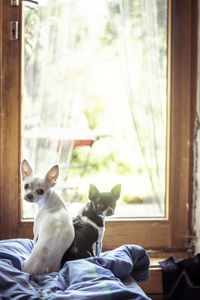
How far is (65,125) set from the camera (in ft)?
7.85

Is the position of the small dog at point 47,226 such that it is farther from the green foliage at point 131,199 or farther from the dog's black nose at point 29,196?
the green foliage at point 131,199

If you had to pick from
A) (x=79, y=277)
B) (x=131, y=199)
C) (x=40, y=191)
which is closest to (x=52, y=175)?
(x=40, y=191)

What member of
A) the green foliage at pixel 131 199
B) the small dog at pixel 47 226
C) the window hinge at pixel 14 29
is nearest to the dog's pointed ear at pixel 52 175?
the small dog at pixel 47 226

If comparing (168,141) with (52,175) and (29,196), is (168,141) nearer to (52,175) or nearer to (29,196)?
(52,175)

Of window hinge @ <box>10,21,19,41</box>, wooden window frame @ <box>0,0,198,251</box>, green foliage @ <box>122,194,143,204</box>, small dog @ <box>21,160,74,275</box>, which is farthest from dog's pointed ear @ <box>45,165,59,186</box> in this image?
green foliage @ <box>122,194,143,204</box>

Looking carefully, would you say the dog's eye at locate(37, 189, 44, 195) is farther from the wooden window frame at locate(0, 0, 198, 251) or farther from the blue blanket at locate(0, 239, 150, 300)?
the wooden window frame at locate(0, 0, 198, 251)

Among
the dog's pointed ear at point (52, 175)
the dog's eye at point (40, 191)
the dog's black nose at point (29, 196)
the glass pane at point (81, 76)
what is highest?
the glass pane at point (81, 76)

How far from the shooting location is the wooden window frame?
2.20 metres

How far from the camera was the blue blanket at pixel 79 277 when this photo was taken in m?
1.33

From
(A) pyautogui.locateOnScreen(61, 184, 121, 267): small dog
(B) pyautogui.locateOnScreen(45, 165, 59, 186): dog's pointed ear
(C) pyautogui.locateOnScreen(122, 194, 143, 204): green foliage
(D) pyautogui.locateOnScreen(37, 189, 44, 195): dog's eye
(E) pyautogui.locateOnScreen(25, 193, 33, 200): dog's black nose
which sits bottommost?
(C) pyautogui.locateOnScreen(122, 194, 143, 204): green foliage

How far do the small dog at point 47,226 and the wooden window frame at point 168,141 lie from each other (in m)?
0.52

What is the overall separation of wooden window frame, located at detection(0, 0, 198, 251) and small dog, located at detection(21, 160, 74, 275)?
52 cm

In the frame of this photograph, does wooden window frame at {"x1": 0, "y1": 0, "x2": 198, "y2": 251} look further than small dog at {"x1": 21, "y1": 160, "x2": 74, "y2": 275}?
Yes

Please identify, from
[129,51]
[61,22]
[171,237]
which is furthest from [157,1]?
[171,237]
